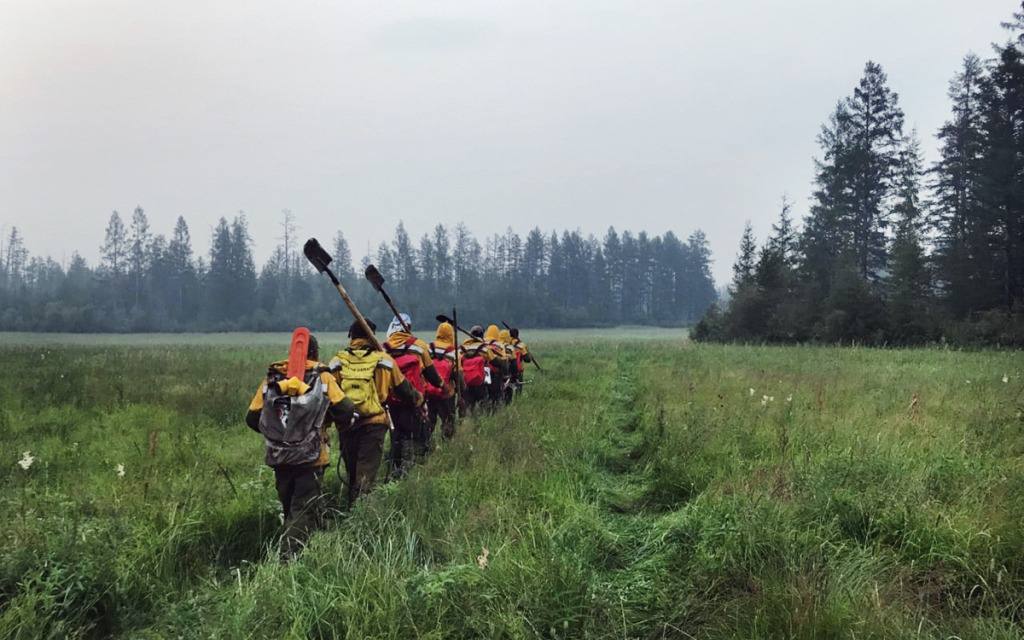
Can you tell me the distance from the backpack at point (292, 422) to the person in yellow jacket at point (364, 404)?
0.83 m

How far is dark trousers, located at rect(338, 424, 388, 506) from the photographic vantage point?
553 cm

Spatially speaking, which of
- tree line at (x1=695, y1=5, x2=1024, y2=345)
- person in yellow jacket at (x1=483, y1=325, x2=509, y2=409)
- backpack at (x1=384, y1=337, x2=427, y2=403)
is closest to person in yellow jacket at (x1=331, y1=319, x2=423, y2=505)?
backpack at (x1=384, y1=337, x2=427, y2=403)

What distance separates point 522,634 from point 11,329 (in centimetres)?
6506

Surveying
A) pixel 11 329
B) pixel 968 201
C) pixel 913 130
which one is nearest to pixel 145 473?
pixel 968 201

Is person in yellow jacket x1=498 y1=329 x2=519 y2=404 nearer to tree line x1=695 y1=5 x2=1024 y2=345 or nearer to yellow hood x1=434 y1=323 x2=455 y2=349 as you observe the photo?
yellow hood x1=434 y1=323 x2=455 y2=349

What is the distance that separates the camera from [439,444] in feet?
23.6

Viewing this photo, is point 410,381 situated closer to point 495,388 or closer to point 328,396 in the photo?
point 328,396

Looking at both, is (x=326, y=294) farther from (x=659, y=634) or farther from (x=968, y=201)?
(x=659, y=634)

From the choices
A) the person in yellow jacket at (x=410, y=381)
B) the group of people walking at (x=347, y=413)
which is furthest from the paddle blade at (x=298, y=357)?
the person in yellow jacket at (x=410, y=381)

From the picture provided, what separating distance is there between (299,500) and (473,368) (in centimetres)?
575

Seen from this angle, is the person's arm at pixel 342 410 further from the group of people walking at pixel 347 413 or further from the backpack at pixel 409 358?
the backpack at pixel 409 358

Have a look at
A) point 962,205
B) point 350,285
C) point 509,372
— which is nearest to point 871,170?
point 962,205

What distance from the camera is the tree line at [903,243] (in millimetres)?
28172

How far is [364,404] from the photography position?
5418 millimetres
